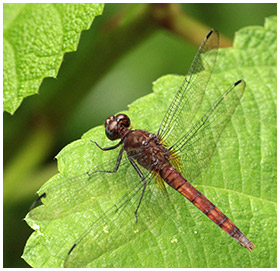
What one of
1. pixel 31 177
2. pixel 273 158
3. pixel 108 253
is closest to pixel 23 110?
pixel 31 177

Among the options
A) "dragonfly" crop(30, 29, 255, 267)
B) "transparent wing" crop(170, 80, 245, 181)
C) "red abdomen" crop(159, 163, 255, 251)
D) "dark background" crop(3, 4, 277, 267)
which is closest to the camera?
"dragonfly" crop(30, 29, 255, 267)

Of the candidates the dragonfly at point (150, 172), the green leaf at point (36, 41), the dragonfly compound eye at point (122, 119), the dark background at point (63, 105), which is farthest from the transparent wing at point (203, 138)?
the green leaf at point (36, 41)

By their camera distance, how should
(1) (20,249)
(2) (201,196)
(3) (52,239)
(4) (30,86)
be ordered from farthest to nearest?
(1) (20,249)
(4) (30,86)
(2) (201,196)
(3) (52,239)

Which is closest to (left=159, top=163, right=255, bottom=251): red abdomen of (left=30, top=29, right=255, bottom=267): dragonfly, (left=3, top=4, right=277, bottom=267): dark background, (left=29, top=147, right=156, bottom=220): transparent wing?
(left=30, top=29, right=255, bottom=267): dragonfly

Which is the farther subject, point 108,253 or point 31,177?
point 31,177

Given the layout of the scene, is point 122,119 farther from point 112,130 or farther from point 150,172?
point 150,172

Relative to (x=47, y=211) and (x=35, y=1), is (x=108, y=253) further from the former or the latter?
(x=35, y=1)

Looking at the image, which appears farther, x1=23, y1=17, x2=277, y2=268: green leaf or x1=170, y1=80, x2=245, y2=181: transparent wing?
x1=170, y1=80, x2=245, y2=181: transparent wing

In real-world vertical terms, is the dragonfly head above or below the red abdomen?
above

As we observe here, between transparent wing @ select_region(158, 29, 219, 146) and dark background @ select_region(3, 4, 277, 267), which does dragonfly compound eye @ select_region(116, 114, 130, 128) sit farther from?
dark background @ select_region(3, 4, 277, 267)
